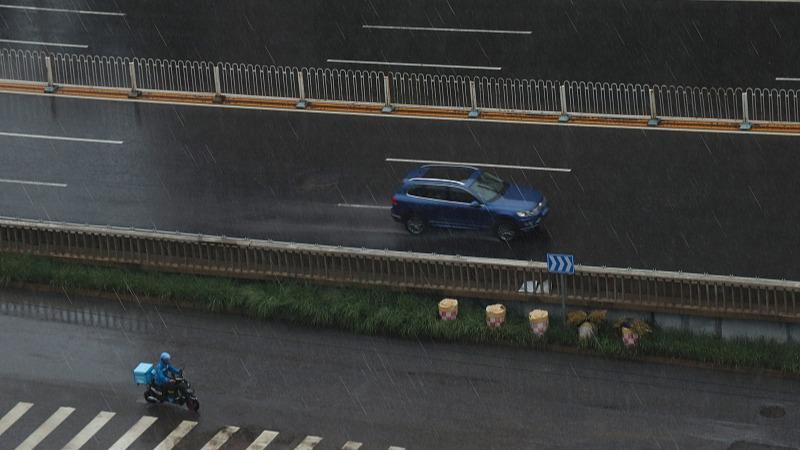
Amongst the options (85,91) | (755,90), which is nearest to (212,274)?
(85,91)

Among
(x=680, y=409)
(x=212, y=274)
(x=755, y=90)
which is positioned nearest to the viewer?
(x=680, y=409)

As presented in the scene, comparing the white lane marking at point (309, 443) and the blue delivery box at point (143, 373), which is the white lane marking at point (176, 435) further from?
the white lane marking at point (309, 443)

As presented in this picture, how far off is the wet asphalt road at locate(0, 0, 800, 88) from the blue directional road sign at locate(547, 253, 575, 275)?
14.4m

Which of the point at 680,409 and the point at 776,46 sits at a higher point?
the point at 776,46

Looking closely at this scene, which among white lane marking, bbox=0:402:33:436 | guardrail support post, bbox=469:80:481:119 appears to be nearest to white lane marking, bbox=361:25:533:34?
guardrail support post, bbox=469:80:481:119

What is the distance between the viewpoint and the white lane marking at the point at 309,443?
131 ft

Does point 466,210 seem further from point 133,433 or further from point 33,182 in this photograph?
point 33,182

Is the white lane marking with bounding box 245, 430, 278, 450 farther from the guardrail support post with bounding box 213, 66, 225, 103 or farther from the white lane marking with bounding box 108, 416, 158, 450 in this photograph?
the guardrail support post with bounding box 213, 66, 225, 103

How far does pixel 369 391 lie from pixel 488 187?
8.76 metres

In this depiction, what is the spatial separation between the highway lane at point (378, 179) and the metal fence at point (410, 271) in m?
1.98

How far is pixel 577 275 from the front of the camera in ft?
146

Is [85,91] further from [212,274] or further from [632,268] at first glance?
[632,268]

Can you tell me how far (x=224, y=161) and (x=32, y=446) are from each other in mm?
15400

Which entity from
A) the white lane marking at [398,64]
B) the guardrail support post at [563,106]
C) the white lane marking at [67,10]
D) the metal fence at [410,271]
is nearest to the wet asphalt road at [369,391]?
the metal fence at [410,271]
